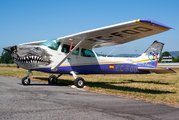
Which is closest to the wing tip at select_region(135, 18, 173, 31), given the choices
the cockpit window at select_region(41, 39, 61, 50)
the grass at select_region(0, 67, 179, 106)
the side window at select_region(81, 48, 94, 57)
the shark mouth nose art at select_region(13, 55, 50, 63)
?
the grass at select_region(0, 67, 179, 106)

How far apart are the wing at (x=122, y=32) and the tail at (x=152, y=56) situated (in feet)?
8.83

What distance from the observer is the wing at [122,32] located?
7039 millimetres

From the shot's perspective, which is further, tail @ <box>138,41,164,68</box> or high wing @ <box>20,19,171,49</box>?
tail @ <box>138,41,164,68</box>

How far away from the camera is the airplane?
26.7 feet

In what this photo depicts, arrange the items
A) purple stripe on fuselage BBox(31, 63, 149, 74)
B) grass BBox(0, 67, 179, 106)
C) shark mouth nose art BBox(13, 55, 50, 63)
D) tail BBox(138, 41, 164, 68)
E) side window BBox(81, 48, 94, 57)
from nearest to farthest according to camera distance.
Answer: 1. grass BBox(0, 67, 179, 106)
2. shark mouth nose art BBox(13, 55, 50, 63)
3. purple stripe on fuselage BBox(31, 63, 149, 74)
4. side window BBox(81, 48, 94, 57)
5. tail BBox(138, 41, 164, 68)

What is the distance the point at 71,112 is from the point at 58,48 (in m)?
6.32

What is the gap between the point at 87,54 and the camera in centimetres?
1084

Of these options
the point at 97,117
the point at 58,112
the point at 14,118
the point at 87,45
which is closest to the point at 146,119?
the point at 97,117

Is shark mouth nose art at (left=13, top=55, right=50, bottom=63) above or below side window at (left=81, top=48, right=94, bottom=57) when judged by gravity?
below

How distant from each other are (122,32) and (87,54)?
9.81ft

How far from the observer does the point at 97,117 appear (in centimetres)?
387

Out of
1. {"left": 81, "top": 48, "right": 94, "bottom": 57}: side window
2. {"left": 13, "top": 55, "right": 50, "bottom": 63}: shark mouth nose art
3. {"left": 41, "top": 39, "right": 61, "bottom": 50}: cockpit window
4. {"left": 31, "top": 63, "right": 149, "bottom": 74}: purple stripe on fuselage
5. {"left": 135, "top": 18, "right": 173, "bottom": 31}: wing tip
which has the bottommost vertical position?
{"left": 31, "top": 63, "right": 149, "bottom": 74}: purple stripe on fuselage

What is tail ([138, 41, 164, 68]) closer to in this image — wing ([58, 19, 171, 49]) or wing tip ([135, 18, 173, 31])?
wing ([58, 19, 171, 49])

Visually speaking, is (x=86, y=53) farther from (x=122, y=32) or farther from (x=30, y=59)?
(x=30, y=59)
